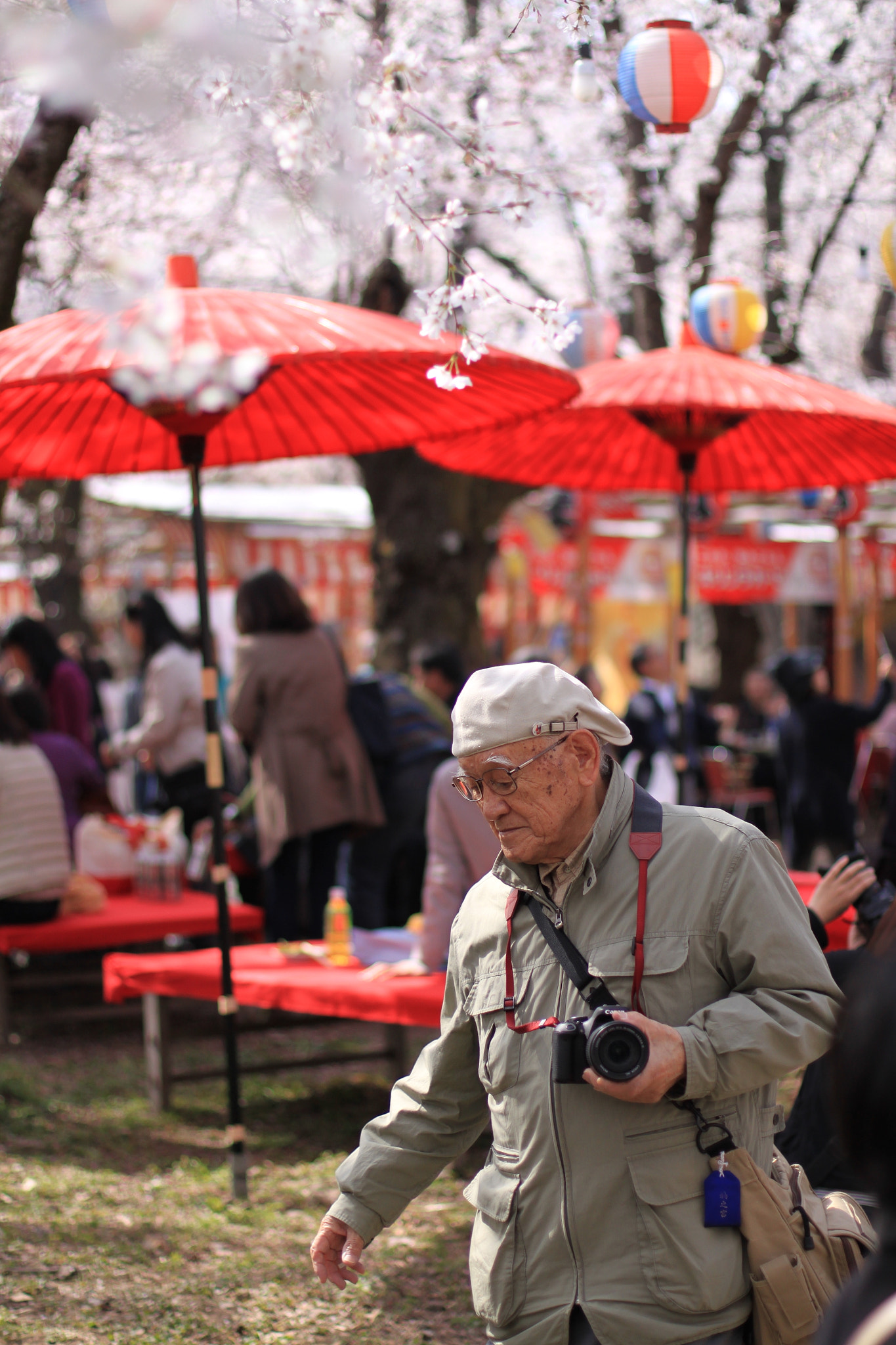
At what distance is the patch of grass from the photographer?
12.1 feet

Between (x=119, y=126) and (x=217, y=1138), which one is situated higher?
(x=119, y=126)

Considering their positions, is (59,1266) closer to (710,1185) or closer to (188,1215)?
(188,1215)

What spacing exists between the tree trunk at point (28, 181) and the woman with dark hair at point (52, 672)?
3200 millimetres

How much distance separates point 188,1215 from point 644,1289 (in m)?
2.77

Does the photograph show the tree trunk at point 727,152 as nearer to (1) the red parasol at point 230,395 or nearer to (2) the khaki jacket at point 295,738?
(2) the khaki jacket at point 295,738

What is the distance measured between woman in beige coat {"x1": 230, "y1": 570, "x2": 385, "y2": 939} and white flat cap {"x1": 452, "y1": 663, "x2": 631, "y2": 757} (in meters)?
4.06

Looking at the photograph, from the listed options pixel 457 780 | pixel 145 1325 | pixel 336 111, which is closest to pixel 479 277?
pixel 336 111

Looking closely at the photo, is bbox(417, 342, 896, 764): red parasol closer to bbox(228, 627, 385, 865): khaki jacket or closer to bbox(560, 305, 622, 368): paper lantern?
bbox(560, 305, 622, 368): paper lantern

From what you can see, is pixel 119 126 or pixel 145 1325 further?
pixel 119 126

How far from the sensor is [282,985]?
15.7 ft

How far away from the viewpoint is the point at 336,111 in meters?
3.73

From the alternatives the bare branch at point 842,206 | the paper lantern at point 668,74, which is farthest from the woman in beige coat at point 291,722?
the bare branch at point 842,206

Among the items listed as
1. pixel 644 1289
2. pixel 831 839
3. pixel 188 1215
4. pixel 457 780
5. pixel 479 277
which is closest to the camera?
pixel 644 1289

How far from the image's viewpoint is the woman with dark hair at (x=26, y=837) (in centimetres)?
619
